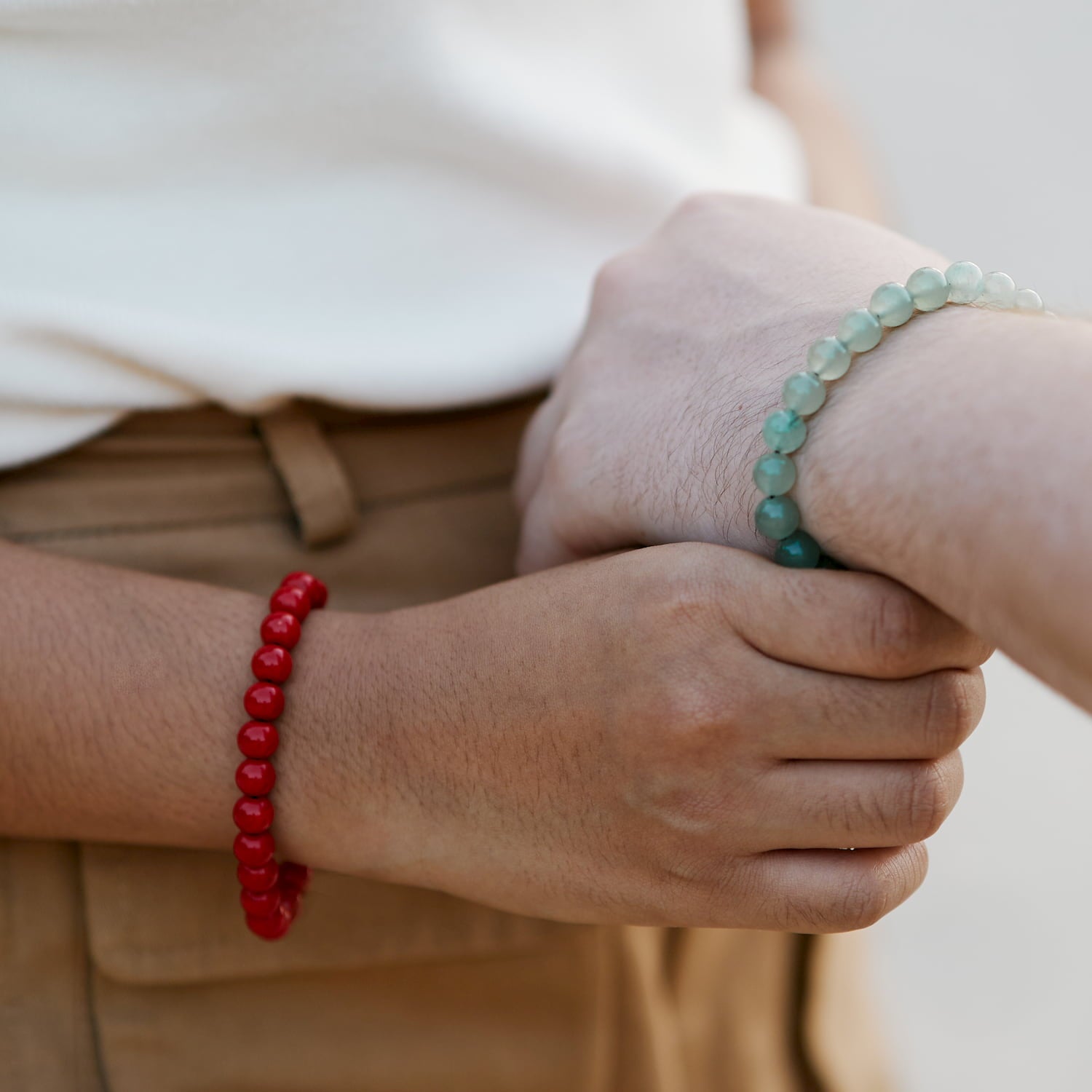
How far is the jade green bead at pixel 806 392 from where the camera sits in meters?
0.54

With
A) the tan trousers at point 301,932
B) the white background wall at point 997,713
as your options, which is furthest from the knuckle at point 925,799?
the white background wall at point 997,713

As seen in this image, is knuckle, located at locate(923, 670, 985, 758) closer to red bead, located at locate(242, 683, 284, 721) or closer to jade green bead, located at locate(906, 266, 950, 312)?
jade green bead, located at locate(906, 266, 950, 312)

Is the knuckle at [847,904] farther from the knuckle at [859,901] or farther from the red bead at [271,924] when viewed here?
the red bead at [271,924]

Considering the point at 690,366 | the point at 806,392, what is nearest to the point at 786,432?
the point at 806,392

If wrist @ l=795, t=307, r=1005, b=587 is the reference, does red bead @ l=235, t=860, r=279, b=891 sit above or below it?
below

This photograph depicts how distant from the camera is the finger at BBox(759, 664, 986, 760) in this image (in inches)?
20.9

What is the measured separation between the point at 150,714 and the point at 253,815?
0.10 m

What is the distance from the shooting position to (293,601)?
2.26ft

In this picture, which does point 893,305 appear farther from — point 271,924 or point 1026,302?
point 271,924

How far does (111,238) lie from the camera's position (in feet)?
2.58

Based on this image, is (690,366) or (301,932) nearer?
(690,366)

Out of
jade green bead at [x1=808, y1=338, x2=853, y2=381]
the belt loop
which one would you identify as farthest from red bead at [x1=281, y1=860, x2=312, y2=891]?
jade green bead at [x1=808, y1=338, x2=853, y2=381]

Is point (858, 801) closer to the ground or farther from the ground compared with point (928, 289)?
closer to the ground

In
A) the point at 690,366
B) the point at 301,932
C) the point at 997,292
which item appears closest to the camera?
the point at 997,292
